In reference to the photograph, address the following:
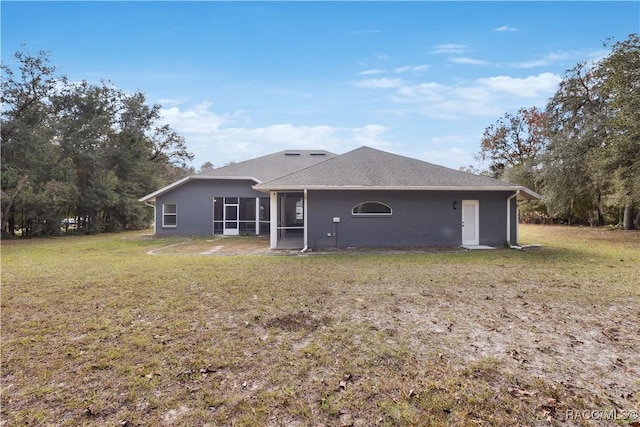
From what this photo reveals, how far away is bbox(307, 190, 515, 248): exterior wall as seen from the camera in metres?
12.2

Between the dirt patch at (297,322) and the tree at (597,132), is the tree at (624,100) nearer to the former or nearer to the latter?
the tree at (597,132)

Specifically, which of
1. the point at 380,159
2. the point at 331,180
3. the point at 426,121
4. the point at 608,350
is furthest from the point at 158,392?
the point at 426,121

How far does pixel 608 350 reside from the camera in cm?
350

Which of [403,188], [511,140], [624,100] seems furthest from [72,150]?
[511,140]

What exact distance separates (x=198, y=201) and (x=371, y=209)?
1039 cm

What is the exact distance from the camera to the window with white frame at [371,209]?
1226cm

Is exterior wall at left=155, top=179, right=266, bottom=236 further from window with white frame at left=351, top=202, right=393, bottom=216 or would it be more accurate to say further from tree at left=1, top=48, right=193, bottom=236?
window with white frame at left=351, top=202, right=393, bottom=216

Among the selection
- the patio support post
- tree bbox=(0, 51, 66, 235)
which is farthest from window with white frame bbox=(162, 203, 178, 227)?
the patio support post

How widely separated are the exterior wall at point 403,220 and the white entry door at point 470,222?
14cm

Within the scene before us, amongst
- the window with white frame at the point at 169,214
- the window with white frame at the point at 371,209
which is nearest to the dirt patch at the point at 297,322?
the window with white frame at the point at 371,209

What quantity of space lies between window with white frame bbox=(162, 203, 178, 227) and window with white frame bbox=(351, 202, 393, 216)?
11.0 m

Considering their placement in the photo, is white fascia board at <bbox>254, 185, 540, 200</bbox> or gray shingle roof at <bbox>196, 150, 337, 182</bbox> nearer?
white fascia board at <bbox>254, 185, 540, 200</bbox>

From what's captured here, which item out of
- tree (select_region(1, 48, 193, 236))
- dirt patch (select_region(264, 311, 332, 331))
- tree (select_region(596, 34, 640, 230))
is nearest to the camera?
dirt patch (select_region(264, 311, 332, 331))

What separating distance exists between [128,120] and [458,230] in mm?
22599
